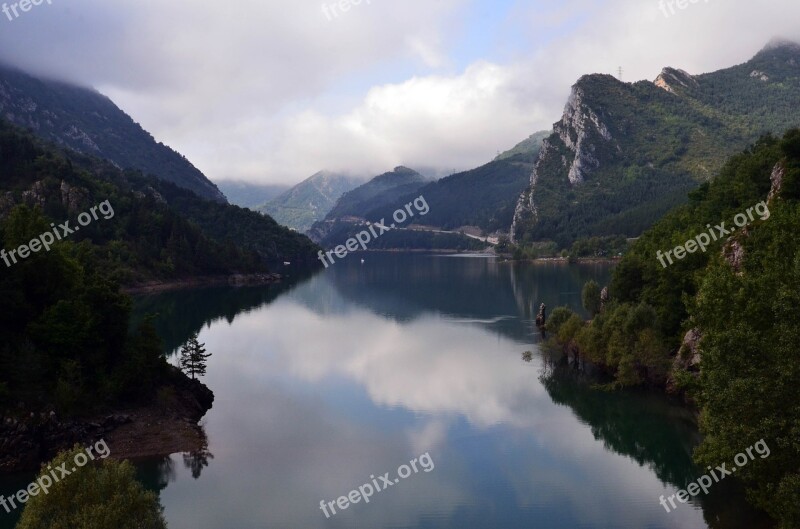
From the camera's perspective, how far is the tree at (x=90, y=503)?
21594 mm

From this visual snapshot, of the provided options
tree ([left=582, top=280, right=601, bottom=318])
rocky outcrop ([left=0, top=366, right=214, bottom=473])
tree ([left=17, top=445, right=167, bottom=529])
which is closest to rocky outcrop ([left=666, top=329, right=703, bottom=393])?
tree ([left=582, top=280, right=601, bottom=318])

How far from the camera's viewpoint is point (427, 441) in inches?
1677

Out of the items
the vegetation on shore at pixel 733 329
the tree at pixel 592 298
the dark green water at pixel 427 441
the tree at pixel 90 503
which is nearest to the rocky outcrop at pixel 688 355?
the vegetation on shore at pixel 733 329

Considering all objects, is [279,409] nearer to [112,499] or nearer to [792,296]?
[112,499]

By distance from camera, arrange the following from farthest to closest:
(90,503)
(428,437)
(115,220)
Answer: (115,220) < (428,437) < (90,503)

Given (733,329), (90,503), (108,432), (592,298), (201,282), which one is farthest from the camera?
(201,282)

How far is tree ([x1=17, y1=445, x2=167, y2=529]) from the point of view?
21.6 meters

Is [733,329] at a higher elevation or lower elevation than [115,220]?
lower

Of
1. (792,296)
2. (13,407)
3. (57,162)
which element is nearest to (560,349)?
(792,296)

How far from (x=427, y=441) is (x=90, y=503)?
79.1 ft

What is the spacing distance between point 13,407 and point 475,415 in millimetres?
30209

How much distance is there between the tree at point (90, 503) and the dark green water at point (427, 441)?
832 centimetres

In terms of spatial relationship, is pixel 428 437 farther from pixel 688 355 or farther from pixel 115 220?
pixel 115 220

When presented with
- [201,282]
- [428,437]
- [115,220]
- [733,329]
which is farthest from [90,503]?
[115,220]
